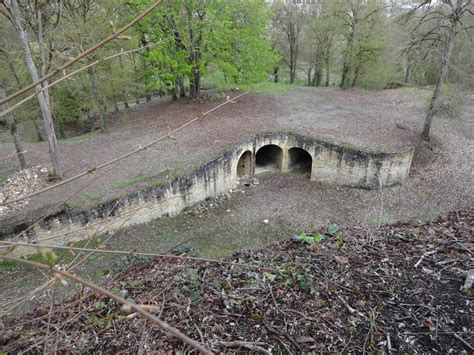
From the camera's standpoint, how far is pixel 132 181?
10836mm

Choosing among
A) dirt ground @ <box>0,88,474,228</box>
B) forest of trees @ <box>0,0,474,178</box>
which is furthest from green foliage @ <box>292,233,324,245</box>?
Result: dirt ground @ <box>0,88,474,228</box>

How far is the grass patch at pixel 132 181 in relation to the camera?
10.6 metres

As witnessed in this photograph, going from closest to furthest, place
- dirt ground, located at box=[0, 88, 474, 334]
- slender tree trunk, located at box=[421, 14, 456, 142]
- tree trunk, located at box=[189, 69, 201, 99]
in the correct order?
dirt ground, located at box=[0, 88, 474, 334] → slender tree trunk, located at box=[421, 14, 456, 142] → tree trunk, located at box=[189, 69, 201, 99]

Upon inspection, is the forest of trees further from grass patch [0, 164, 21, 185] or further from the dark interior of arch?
the dark interior of arch

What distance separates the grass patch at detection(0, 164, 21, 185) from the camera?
11005 mm

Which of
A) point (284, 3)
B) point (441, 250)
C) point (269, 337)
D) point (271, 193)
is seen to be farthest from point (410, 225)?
point (284, 3)

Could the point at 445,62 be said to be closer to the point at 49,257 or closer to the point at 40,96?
the point at 40,96

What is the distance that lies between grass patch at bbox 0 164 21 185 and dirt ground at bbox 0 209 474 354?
981 cm

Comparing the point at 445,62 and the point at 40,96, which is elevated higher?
the point at 445,62

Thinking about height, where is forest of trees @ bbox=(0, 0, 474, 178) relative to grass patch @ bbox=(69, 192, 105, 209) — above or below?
above

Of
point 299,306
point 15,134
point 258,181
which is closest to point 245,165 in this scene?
point 258,181

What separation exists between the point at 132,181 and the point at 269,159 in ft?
27.6

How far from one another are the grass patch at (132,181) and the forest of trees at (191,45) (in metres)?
2.39

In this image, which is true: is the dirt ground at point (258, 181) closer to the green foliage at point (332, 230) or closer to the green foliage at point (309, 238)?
the green foliage at point (332, 230)
